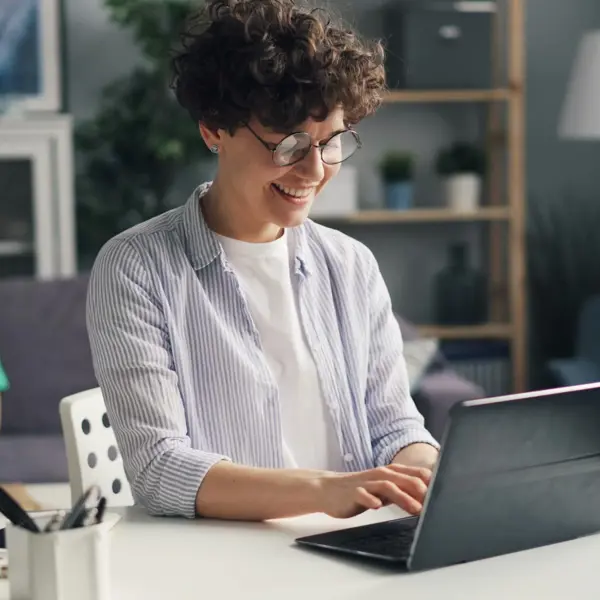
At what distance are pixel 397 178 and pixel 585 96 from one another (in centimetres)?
75

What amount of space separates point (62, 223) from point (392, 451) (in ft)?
9.32

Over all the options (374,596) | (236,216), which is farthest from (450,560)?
(236,216)

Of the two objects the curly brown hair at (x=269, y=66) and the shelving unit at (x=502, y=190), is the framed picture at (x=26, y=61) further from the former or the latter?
the curly brown hair at (x=269, y=66)

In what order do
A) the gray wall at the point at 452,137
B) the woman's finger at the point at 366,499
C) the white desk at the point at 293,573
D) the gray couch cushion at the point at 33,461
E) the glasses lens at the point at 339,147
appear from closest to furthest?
the white desk at the point at 293,573 → the woman's finger at the point at 366,499 → the glasses lens at the point at 339,147 → the gray couch cushion at the point at 33,461 → the gray wall at the point at 452,137

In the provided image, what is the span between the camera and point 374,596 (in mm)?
1137

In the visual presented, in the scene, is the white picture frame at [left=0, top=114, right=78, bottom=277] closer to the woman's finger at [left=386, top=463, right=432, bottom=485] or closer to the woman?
the woman

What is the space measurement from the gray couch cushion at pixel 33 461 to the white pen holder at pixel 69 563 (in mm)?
2053

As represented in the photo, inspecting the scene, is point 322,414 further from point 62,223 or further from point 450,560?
point 62,223

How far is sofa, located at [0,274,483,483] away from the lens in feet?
11.3

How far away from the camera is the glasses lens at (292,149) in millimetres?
1515

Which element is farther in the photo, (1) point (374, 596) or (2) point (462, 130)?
(2) point (462, 130)

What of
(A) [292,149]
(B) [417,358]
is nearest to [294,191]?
(A) [292,149]

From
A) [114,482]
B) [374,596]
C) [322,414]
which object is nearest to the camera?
[374,596]

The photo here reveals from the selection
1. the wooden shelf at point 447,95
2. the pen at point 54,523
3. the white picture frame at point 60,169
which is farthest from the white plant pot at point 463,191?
the pen at point 54,523
